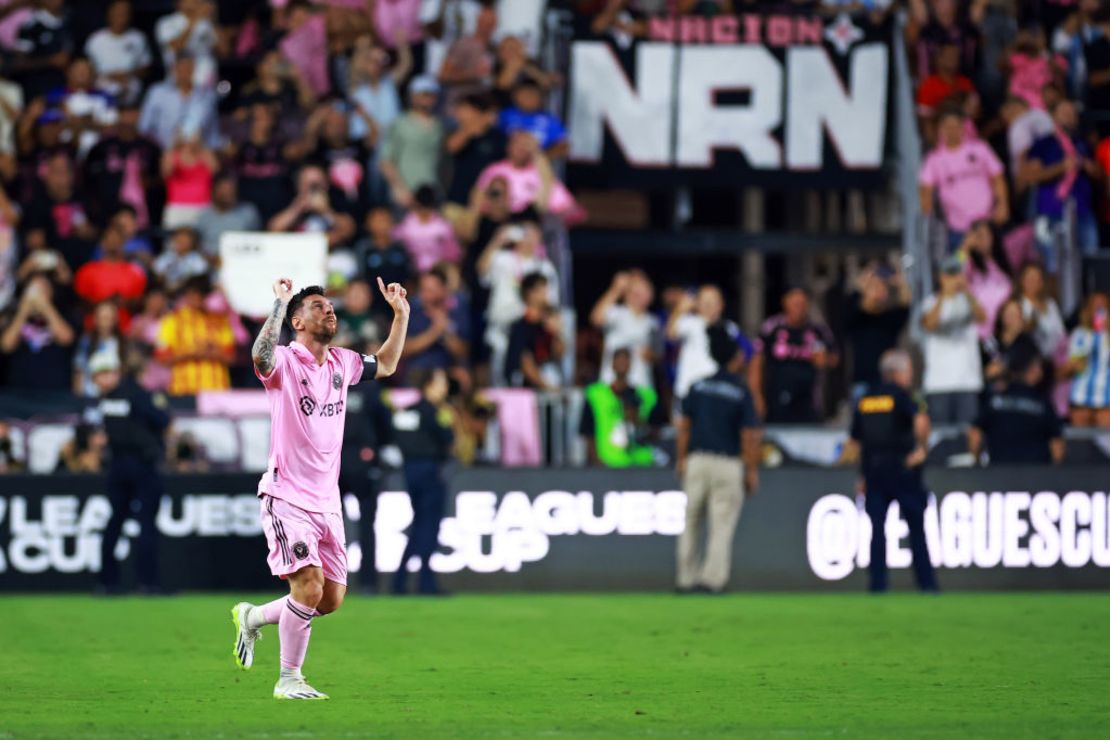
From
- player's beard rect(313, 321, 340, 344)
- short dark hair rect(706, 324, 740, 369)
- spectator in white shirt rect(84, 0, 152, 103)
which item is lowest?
player's beard rect(313, 321, 340, 344)

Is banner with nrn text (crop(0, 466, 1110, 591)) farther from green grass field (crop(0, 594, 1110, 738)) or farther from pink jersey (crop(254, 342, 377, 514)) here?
pink jersey (crop(254, 342, 377, 514))

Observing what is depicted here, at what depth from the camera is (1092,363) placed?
65.1 ft

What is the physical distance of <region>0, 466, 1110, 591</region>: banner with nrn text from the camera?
60.6ft

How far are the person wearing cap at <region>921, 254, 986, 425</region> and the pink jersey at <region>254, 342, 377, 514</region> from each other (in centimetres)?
1109

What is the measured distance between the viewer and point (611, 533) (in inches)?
733

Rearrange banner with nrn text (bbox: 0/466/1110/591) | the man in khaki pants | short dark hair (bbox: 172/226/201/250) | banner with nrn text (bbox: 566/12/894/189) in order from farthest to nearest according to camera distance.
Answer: banner with nrn text (bbox: 566/12/894/189)
short dark hair (bbox: 172/226/201/250)
banner with nrn text (bbox: 0/466/1110/591)
the man in khaki pants

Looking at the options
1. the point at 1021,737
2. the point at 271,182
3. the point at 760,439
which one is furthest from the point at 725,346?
the point at 1021,737

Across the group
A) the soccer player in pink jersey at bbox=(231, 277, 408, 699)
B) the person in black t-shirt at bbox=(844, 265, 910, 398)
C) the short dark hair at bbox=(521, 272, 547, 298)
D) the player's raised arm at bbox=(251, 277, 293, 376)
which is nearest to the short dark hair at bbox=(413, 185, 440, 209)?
the short dark hair at bbox=(521, 272, 547, 298)

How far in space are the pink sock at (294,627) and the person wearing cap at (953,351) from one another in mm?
11109

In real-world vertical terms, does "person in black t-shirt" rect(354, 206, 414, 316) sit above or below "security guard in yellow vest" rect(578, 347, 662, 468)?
above

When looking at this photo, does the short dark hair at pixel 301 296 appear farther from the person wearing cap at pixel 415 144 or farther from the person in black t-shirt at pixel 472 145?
the person in black t-shirt at pixel 472 145

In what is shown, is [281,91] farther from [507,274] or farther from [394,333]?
[394,333]

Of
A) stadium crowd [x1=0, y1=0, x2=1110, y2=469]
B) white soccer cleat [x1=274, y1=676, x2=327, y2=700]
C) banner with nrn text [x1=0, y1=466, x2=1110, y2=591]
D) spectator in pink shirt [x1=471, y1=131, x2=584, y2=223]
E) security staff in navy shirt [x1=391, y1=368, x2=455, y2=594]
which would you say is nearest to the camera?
white soccer cleat [x1=274, y1=676, x2=327, y2=700]

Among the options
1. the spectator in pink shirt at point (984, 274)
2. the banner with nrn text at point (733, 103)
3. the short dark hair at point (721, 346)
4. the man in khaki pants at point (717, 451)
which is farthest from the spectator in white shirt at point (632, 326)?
the spectator in pink shirt at point (984, 274)
